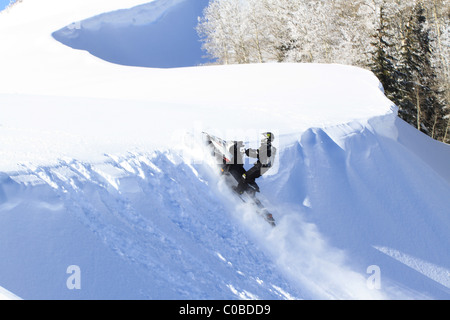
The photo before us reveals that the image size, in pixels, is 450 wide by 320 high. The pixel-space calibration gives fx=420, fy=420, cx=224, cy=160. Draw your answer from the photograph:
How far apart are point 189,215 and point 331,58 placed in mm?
25556

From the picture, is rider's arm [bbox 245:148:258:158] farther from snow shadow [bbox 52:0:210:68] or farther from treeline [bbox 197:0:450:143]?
snow shadow [bbox 52:0:210:68]

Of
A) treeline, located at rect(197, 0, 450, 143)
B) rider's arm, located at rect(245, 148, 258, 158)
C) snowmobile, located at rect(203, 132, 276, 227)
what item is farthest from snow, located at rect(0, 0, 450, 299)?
treeline, located at rect(197, 0, 450, 143)

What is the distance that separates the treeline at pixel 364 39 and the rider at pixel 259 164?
16351 millimetres

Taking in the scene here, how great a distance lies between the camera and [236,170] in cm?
651

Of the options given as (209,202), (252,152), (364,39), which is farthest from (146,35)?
(209,202)

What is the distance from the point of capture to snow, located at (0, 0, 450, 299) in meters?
4.55

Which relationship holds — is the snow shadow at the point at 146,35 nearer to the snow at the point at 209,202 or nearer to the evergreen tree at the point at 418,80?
the evergreen tree at the point at 418,80

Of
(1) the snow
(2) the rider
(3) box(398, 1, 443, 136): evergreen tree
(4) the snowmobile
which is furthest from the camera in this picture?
(3) box(398, 1, 443, 136): evergreen tree

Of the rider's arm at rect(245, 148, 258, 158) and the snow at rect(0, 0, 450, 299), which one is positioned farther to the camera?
the rider's arm at rect(245, 148, 258, 158)

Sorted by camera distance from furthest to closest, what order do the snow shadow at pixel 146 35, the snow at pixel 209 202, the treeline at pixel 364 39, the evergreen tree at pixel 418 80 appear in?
the snow shadow at pixel 146 35, the treeline at pixel 364 39, the evergreen tree at pixel 418 80, the snow at pixel 209 202

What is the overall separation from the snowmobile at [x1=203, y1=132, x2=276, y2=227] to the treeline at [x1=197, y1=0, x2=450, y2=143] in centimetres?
1645

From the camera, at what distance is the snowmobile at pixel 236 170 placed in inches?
256

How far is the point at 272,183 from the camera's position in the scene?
23.2 feet

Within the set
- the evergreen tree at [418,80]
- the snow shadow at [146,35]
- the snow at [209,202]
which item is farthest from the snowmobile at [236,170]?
the snow shadow at [146,35]
